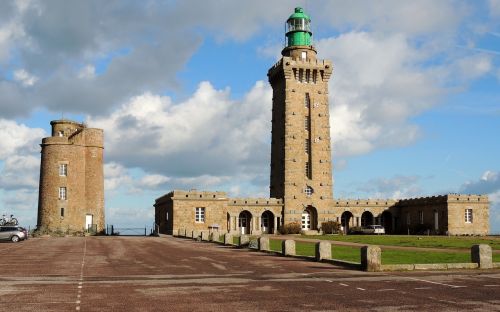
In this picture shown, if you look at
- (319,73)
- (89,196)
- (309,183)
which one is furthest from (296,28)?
(89,196)

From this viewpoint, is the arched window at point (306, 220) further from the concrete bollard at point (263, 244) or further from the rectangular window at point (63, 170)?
the concrete bollard at point (263, 244)

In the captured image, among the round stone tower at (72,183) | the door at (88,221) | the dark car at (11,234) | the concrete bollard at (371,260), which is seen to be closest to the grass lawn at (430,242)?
the concrete bollard at (371,260)

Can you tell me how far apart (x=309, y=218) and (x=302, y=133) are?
1023 cm

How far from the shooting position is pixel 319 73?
233 ft

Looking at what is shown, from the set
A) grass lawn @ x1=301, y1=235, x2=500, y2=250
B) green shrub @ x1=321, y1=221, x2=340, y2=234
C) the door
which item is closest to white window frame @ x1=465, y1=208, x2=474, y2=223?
green shrub @ x1=321, y1=221, x2=340, y2=234

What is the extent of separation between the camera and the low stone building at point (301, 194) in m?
65.3

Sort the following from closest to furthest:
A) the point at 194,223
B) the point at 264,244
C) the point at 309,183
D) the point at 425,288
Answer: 1. the point at 425,288
2. the point at 264,244
3. the point at 194,223
4. the point at 309,183

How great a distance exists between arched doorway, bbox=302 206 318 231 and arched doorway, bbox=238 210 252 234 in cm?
645

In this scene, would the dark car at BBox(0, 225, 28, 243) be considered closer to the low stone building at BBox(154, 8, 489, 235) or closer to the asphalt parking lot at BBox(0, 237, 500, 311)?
the low stone building at BBox(154, 8, 489, 235)

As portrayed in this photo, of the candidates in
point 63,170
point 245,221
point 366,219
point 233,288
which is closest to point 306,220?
point 245,221

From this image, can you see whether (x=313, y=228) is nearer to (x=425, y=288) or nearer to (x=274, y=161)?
(x=274, y=161)

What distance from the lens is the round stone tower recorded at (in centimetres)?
6700

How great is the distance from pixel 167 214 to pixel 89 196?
9793 millimetres

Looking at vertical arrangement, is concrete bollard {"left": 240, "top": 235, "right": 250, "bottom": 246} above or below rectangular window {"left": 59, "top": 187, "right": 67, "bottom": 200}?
below
